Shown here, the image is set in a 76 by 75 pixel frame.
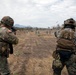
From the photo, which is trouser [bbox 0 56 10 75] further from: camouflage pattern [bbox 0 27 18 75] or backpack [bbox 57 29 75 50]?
backpack [bbox 57 29 75 50]

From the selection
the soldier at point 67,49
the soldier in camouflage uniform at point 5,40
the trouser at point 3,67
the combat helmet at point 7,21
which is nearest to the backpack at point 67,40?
the soldier at point 67,49

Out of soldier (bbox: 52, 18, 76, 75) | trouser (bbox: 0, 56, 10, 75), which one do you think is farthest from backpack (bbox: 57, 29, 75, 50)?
trouser (bbox: 0, 56, 10, 75)

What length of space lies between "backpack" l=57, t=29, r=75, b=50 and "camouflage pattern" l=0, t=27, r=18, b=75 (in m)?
1.29

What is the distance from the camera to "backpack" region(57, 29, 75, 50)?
22.2ft

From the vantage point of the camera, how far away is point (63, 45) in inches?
268

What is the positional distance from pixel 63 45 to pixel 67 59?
41 centimetres

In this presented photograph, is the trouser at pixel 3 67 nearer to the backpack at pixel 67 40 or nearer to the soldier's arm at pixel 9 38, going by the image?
the soldier's arm at pixel 9 38

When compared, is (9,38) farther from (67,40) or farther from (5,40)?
(67,40)

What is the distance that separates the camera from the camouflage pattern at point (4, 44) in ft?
21.0

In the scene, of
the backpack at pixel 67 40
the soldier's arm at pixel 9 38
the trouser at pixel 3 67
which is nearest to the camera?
the soldier's arm at pixel 9 38

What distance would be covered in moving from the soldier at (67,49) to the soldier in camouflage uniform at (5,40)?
4.17 ft

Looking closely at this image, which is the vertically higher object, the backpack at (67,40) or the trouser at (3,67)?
A: the backpack at (67,40)

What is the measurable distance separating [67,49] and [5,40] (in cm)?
170

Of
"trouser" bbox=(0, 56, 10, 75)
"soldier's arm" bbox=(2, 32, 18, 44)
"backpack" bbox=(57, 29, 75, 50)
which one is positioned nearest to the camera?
"soldier's arm" bbox=(2, 32, 18, 44)
